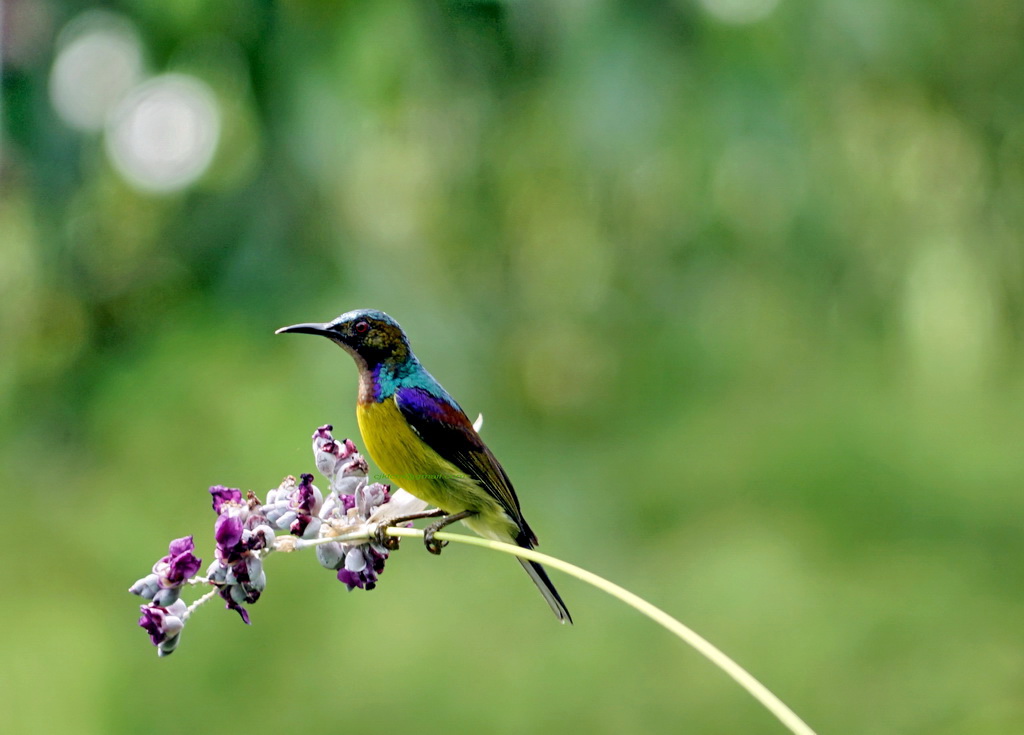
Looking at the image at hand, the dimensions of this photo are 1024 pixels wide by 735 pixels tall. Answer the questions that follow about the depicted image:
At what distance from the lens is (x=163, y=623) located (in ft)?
2.63

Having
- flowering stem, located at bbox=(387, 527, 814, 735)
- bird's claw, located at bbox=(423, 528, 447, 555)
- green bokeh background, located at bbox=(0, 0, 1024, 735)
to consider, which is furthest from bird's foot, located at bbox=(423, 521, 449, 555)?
green bokeh background, located at bbox=(0, 0, 1024, 735)

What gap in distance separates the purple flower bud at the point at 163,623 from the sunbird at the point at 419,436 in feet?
0.72

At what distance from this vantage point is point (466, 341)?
3.44 m

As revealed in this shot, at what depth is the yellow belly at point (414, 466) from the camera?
38.0 inches

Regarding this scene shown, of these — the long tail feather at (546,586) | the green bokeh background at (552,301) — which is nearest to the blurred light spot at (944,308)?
the green bokeh background at (552,301)

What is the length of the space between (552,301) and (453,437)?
3.74m

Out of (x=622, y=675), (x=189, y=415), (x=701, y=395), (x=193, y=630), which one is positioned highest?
(x=701, y=395)

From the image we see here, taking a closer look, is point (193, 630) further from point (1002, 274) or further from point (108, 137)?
point (1002, 274)

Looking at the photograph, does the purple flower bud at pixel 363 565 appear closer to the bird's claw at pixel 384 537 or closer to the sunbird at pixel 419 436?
the bird's claw at pixel 384 537

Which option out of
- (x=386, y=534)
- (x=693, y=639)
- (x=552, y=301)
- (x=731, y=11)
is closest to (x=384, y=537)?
(x=386, y=534)

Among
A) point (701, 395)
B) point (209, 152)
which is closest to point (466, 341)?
point (209, 152)

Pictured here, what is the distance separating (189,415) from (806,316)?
9.09 ft

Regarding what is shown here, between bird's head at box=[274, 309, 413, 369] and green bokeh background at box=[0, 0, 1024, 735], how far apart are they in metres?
1.60

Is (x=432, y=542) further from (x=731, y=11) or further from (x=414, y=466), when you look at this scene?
(x=731, y=11)
